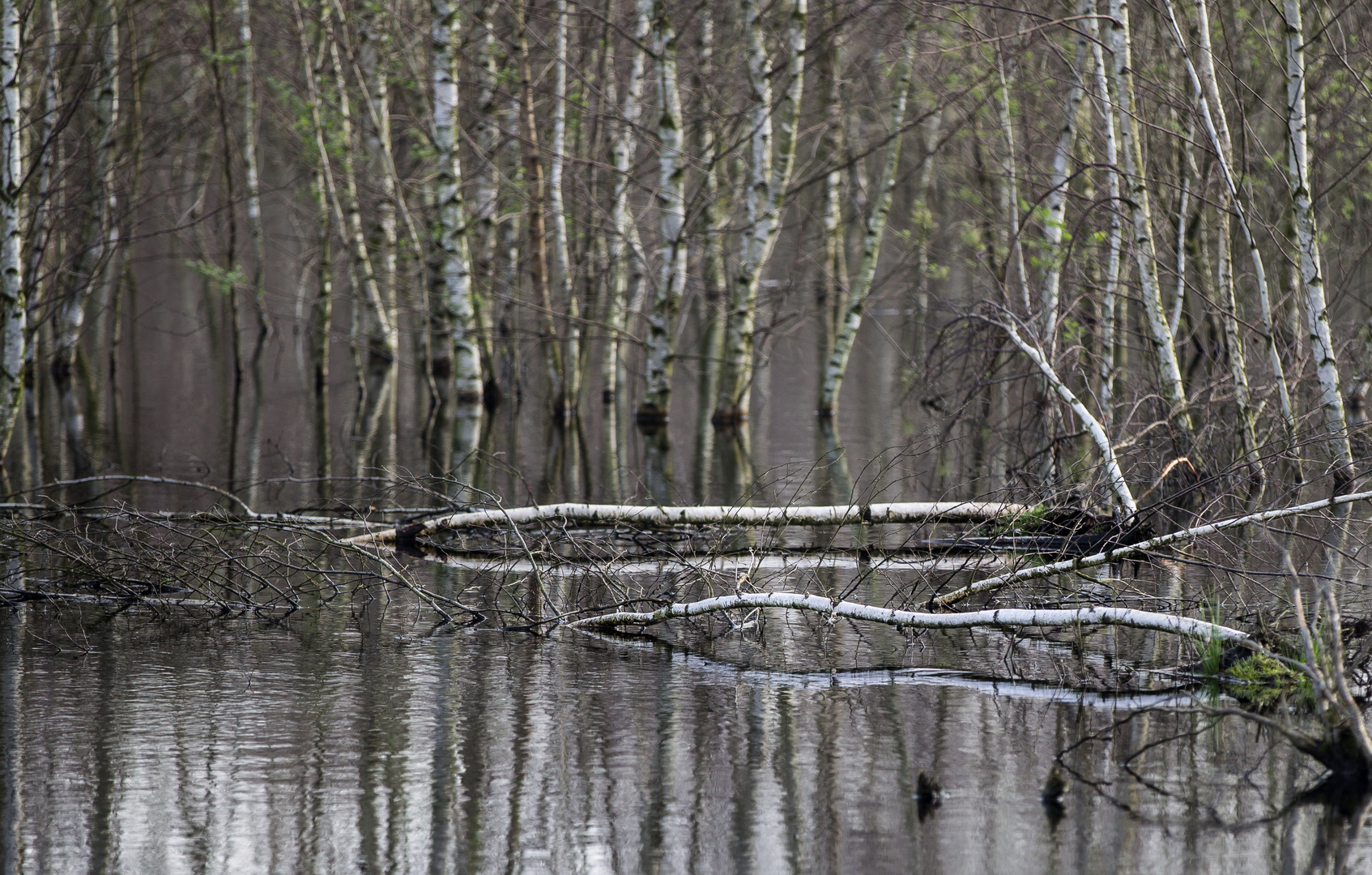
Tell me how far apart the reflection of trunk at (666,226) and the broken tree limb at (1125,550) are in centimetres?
1128

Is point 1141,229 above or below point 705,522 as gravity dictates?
above

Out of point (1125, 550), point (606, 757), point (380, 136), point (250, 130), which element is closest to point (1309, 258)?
point (1125, 550)

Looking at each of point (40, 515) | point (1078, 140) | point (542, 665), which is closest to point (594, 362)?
point (1078, 140)

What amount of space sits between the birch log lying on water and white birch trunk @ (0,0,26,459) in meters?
4.78

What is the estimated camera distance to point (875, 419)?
21438mm

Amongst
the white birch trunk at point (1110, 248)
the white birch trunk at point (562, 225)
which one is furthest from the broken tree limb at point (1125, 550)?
the white birch trunk at point (562, 225)

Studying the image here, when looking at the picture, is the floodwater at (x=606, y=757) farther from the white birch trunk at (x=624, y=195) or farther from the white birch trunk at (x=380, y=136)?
the white birch trunk at (x=380, y=136)

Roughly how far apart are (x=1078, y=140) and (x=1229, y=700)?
11.8 m

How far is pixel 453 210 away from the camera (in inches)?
795

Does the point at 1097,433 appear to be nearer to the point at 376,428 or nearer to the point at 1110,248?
the point at 1110,248

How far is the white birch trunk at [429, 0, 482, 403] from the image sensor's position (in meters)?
19.0

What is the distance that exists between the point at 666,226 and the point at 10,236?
8484 mm

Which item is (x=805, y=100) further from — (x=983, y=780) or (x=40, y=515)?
(x=983, y=780)

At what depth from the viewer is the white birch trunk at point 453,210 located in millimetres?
18953
